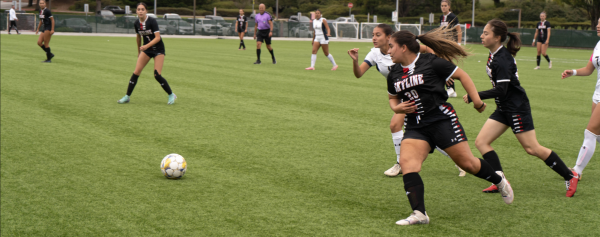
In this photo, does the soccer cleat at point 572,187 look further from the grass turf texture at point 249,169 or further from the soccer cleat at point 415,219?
the soccer cleat at point 415,219

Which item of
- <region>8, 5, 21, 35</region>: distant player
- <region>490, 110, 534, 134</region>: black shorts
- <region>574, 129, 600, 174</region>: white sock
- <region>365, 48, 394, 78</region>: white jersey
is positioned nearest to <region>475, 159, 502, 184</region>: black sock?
<region>490, 110, 534, 134</region>: black shorts

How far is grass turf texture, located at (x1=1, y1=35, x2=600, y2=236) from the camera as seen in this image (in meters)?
4.84

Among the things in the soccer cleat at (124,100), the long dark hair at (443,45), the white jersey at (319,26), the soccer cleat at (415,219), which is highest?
the white jersey at (319,26)

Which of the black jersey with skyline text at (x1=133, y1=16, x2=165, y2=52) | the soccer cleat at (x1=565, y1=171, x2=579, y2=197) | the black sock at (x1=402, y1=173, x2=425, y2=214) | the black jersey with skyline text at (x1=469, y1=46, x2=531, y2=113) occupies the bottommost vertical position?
the soccer cleat at (x1=565, y1=171, x2=579, y2=197)

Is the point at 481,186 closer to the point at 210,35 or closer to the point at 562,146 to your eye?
the point at 562,146

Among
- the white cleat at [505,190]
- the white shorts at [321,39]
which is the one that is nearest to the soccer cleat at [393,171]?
the white cleat at [505,190]

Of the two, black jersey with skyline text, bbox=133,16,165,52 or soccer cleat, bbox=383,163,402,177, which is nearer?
soccer cleat, bbox=383,163,402,177

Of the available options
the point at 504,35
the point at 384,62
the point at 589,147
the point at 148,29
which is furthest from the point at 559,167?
the point at 148,29

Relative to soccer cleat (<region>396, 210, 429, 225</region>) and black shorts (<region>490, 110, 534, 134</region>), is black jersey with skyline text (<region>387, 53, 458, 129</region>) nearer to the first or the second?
soccer cleat (<region>396, 210, 429, 225</region>)

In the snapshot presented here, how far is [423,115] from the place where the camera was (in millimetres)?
4785

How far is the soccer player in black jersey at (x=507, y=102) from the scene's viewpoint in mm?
5402

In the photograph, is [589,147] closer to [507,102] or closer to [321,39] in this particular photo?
[507,102]

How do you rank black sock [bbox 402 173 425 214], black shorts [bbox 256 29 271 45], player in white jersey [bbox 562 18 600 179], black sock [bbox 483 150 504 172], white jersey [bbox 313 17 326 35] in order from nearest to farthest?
black sock [bbox 402 173 425 214] < black sock [bbox 483 150 504 172] < player in white jersey [bbox 562 18 600 179] < white jersey [bbox 313 17 326 35] < black shorts [bbox 256 29 271 45]

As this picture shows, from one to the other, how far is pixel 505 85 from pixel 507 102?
0.93 feet
